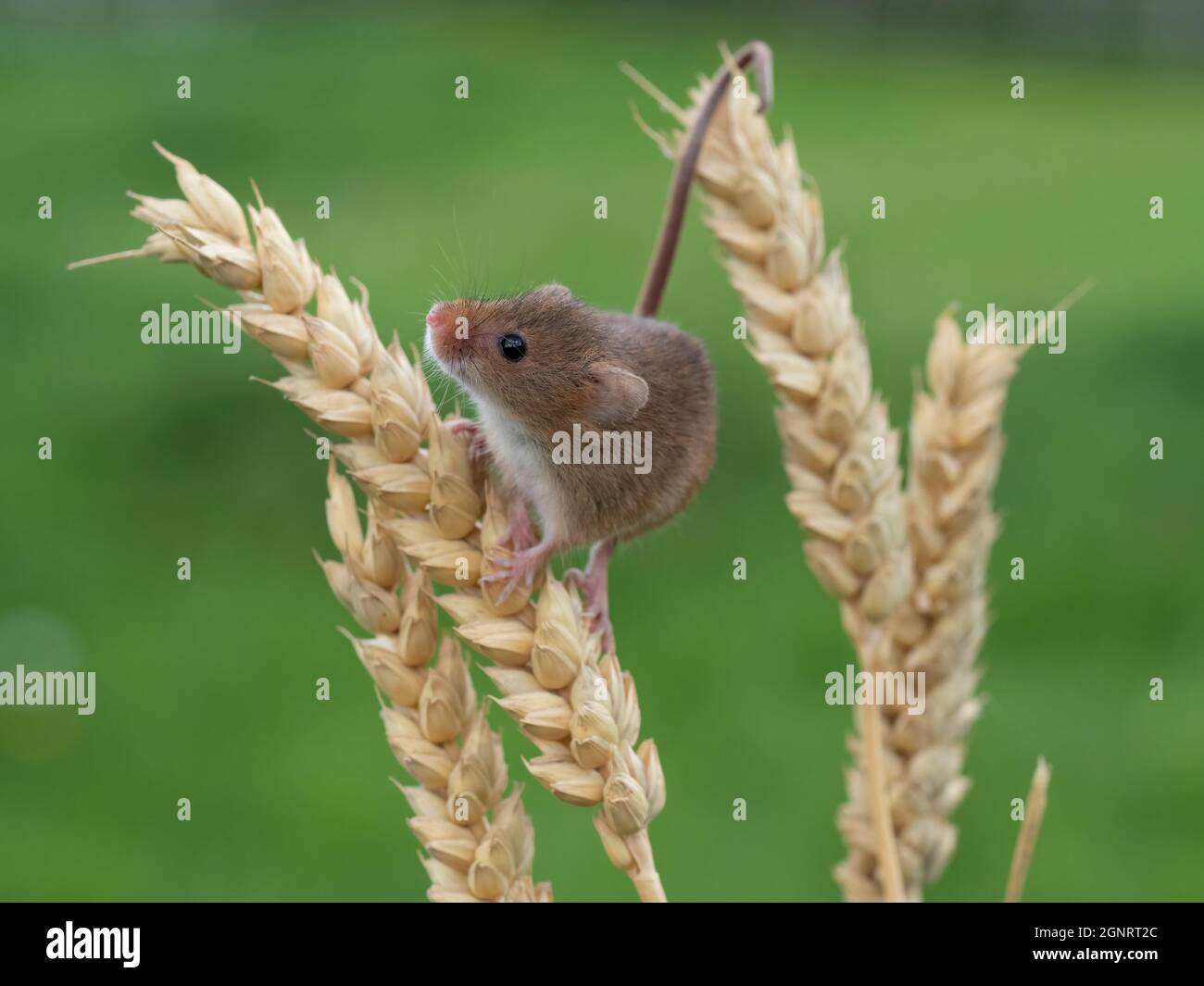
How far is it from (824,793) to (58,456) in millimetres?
3631

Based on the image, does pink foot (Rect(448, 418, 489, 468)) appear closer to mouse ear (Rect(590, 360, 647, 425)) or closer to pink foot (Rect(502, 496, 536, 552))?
pink foot (Rect(502, 496, 536, 552))

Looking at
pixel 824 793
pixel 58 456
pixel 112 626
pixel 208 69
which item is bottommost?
pixel 824 793

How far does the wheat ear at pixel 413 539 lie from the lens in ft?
4.58

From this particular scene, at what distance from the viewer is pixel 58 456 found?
5555mm

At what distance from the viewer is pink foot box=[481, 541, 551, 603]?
4.94ft

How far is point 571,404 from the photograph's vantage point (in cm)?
218

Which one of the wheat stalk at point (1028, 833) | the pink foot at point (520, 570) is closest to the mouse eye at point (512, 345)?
the pink foot at point (520, 570)

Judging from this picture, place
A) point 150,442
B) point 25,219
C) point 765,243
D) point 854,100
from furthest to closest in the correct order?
point 854,100, point 25,219, point 150,442, point 765,243

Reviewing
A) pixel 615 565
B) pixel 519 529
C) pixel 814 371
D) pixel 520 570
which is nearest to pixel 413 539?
pixel 520 570

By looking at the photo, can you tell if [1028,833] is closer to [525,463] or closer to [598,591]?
[598,591]

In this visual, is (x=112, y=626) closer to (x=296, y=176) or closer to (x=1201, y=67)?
(x=296, y=176)
